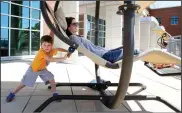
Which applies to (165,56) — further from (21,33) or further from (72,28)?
(21,33)

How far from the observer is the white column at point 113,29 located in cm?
1472

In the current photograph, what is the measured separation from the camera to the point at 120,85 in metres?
2.19

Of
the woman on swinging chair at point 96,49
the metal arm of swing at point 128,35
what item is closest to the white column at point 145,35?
the woman on swinging chair at point 96,49

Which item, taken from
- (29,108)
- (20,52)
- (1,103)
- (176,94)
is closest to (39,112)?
(29,108)

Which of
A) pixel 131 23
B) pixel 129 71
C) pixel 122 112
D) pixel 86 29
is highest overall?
pixel 86 29

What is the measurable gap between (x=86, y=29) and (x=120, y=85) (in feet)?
50.6

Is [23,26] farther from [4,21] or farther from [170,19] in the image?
[170,19]

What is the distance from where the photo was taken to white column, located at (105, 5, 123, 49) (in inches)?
579

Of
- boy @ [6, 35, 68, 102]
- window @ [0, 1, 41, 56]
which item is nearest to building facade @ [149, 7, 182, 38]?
window @ [0, 1, 41, 56]

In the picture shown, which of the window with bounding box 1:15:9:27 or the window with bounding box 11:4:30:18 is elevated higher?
the window with bounding box 11:4:30:18

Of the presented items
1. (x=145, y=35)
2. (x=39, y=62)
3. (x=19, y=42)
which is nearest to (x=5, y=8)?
(x=19, y=42)

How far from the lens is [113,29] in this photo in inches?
585

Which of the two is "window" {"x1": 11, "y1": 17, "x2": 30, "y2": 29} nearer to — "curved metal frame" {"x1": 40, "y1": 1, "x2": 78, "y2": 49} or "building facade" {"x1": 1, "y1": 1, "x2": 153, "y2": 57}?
"building facade" {"x1": 1, "y1": 1, "x2": 153, "y2": 57}

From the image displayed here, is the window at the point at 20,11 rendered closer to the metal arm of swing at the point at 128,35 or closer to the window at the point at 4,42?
the window at the point at 4,42
